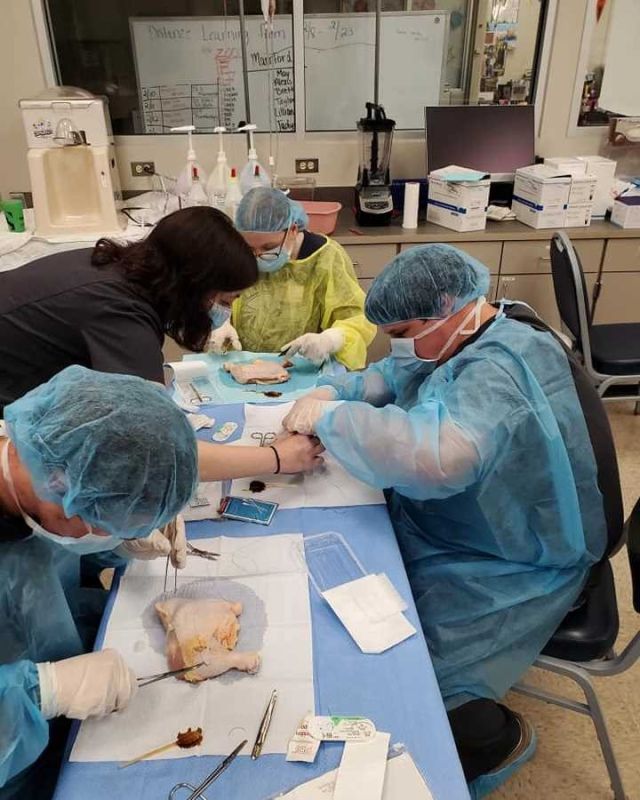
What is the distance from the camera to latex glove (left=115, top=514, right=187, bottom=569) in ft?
3.56

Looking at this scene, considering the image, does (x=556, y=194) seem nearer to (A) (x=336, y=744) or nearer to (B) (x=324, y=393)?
(B) (x=324, y=393)

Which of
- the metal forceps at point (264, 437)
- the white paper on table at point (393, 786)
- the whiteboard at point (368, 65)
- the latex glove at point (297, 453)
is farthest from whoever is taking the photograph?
the whiteboard at point (368, 65)

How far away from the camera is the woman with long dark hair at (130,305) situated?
1.30 metres

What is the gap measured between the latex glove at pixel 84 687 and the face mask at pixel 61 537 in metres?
0.16

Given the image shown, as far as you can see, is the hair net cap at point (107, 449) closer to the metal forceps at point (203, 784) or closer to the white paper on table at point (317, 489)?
the metal forceps at point (203, 784)

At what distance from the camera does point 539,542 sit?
124cm

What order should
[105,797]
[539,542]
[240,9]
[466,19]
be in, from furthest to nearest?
[466,19]
[240,9]
[539,542]
[105,797]

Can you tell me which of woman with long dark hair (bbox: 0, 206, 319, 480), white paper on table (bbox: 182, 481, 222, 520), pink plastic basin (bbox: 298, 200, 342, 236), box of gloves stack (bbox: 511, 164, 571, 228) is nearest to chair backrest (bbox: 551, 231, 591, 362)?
box of gloves stack (bbox: 511, 164, 571, 228)

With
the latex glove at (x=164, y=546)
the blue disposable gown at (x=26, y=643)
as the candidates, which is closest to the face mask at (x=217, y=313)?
the latex glove at (x=164, y=546)

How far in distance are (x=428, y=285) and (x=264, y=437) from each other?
523 mm

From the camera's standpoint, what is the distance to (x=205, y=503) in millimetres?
1289

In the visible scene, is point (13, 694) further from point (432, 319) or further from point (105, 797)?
point (432, 319)

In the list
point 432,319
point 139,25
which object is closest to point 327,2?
point 139,25

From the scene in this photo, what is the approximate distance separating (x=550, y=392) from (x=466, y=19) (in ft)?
9.40
